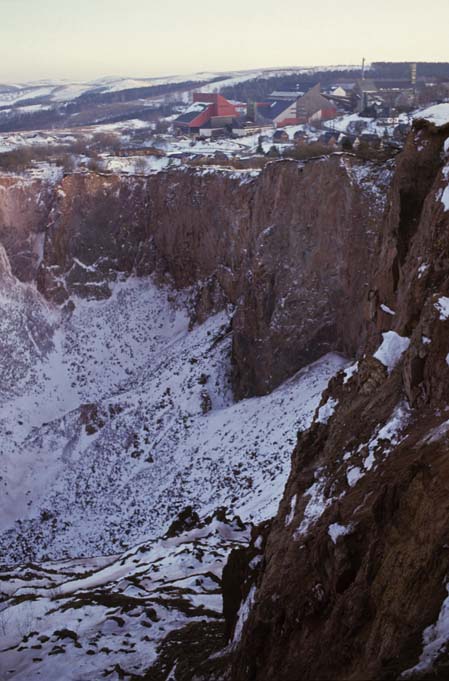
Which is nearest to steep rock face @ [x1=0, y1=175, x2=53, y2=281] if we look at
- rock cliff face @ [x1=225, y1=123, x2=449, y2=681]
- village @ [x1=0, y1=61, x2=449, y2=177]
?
village @ [x1=0, y1=61, x2=449, y2=177]

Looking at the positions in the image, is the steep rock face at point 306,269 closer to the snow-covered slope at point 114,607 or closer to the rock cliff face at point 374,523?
the snow-covered slope at point 114,607

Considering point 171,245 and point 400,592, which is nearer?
point 400,592

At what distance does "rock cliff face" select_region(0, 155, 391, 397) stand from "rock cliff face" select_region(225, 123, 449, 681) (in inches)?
524

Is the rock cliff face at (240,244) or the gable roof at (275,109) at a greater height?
the gable roof at (275,109)

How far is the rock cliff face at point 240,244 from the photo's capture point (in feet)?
88.6

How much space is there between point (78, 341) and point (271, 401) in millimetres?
16711

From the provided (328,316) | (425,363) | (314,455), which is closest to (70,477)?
(328,316)

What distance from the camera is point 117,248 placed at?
4444 cm

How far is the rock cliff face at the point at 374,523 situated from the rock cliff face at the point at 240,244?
13320 millimetres

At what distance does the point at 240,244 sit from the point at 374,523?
2985 centimetres

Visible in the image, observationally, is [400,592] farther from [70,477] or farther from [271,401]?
[70,477]

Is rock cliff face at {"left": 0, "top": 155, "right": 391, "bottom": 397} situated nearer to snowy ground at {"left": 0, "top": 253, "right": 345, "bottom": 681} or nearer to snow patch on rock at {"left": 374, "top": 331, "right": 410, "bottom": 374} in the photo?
snowy ground at {"left": 0, "top": 253, "right": 345, "bottom": 681}

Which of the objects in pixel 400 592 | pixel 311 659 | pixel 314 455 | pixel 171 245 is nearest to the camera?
pixel 400 592

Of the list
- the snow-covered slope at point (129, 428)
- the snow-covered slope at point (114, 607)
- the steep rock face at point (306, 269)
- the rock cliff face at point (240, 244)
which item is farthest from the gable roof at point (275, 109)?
the snow-covered slope at point (114, 607)
